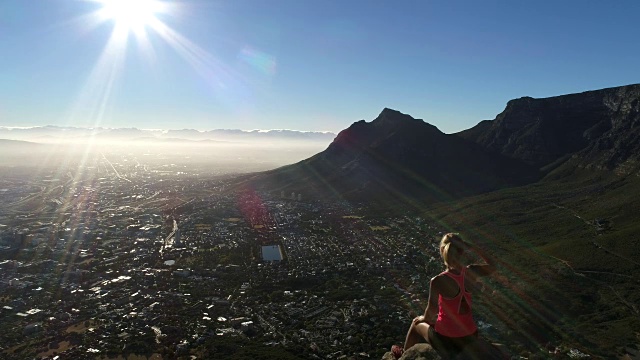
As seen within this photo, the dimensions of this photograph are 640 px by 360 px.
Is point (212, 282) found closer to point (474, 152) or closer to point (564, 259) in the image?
point (564, 259)

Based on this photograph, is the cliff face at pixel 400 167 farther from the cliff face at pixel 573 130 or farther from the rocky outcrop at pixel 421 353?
the rocky outcrop at pixel 421 353

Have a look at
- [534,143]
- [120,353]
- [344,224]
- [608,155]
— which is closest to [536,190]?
[608,155]

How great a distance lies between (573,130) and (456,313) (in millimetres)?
184372

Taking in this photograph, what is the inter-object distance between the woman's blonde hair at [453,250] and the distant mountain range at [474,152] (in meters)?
128

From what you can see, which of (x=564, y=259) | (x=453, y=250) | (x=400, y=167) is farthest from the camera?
(x=400, y=167)

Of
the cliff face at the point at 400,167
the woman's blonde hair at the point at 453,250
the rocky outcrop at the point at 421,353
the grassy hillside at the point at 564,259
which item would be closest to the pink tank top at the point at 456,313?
the woman's blonde hair at the point at 453,250

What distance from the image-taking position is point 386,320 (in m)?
48.9

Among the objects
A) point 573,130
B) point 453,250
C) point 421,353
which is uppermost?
point 573,130

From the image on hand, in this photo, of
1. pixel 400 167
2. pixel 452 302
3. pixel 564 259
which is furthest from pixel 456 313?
pixel 400 167

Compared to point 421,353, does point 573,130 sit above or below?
above

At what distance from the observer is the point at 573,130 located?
158 m

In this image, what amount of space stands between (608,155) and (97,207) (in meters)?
179

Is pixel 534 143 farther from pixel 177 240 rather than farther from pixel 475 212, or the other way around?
pixel 177 240

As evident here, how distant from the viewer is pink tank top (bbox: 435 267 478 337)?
8.04 meters
